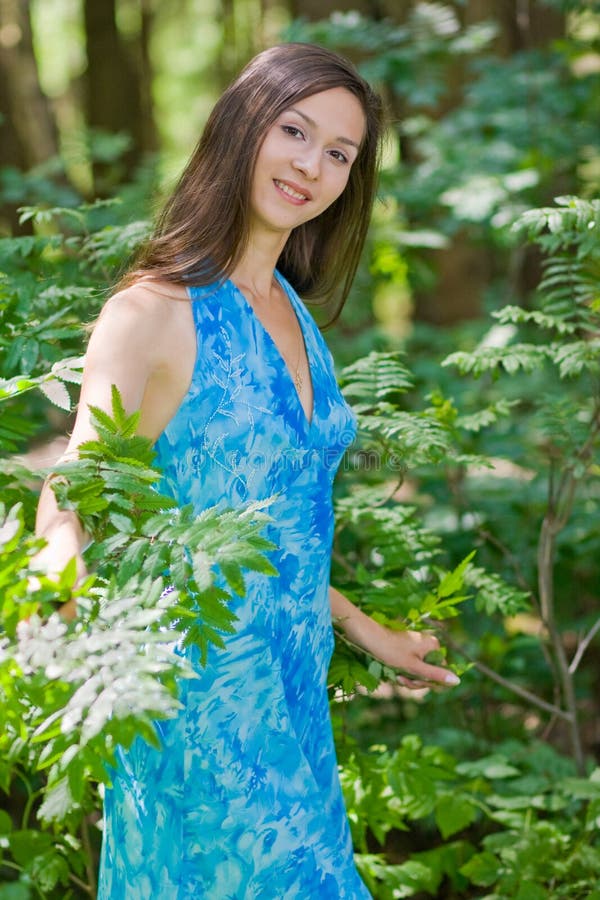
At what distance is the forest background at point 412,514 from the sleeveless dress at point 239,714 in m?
0.21

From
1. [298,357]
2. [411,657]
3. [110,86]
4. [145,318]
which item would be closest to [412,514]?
[411,657]

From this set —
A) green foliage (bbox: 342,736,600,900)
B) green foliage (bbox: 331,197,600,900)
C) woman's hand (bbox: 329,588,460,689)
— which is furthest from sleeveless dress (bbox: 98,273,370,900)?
green foliage (bbox: 342,736,600,900)

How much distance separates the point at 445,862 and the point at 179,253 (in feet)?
7.24

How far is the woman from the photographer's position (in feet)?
6.28

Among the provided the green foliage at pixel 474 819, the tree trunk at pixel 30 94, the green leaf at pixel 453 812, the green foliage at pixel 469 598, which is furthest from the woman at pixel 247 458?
the tree trunk at pixel 30 94

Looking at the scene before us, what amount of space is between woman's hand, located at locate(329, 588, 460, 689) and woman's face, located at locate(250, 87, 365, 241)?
33.3 inches

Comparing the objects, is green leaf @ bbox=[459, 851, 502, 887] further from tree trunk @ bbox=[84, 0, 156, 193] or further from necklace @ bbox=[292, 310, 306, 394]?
tree trunk @ bbox=[84, 0, 156, 193]

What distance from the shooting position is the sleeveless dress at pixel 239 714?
76.0 inches

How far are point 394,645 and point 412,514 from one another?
5.63 ft

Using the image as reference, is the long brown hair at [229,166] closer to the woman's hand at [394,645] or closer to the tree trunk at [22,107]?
the woman's hand at [394,645]

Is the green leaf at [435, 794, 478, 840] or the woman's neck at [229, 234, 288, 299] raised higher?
the woman's neck at [229, 234, 288, 299]

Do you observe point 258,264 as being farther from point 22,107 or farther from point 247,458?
point 22,107

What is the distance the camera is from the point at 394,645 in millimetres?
2449

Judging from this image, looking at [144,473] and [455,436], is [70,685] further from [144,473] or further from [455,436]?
[455,436]
